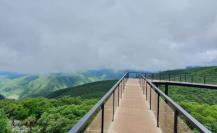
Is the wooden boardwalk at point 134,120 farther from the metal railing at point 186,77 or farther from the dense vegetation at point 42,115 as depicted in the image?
the dense vegetation at point 42,115

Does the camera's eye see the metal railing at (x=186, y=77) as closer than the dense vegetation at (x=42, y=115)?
Yes

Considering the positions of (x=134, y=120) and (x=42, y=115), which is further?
(x=42, y=115)

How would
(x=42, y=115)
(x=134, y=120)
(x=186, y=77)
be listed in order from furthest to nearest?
(x=42, y=115) < (x=186, y=77) < (x=134, y=120)

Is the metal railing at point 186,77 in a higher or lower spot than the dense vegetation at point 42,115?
higher

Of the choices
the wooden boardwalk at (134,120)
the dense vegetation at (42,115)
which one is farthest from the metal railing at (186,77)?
the wooden boardwalk at (134,120)

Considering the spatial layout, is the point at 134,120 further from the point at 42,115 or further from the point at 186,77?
the point at 42,115

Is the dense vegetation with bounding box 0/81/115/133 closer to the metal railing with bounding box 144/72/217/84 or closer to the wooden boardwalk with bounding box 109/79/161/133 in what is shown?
the metal railing with bounding box 144/72/217/84

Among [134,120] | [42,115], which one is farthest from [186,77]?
[42,115]

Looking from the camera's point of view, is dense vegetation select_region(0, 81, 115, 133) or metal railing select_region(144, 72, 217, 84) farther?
dense vegetation select_region(0, 81, 115, 133)

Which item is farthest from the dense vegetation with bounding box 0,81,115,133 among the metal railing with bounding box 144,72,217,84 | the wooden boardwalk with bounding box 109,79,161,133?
the wooden boardwalk with bounding box 109,79,161,133

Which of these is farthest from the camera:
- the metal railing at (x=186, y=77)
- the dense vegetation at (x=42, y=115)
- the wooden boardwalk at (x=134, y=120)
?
the dense vegetation at (x=42, y=115)

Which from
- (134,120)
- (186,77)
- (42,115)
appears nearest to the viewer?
(134,120)

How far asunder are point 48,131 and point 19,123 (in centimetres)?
4500

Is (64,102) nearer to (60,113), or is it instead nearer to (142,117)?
(60,113)
